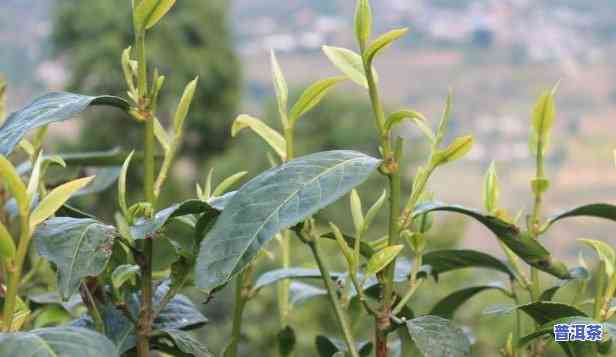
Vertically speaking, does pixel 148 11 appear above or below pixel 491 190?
above

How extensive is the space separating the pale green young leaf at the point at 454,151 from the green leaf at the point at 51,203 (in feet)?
0.46

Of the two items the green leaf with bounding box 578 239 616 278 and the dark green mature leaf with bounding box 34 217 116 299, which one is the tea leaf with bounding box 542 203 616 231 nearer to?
the green leaf with bounding box 578 239 616 278

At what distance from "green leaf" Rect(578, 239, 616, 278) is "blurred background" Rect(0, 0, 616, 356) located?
328 centimetres

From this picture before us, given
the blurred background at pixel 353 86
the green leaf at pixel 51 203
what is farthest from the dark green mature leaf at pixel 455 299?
the blurred background at pixel 353 86

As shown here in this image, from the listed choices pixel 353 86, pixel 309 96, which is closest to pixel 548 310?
pixel 309 96

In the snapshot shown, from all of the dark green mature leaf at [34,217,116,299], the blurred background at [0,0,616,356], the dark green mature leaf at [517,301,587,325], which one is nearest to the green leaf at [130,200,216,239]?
the dark green mature leaf at [34,217,116,299]

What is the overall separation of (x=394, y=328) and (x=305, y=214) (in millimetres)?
108

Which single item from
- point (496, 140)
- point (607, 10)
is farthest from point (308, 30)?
point (607, 10)

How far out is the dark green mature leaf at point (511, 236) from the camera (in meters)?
0.33

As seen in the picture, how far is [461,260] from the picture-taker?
0.42m

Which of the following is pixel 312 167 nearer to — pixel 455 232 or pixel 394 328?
Result: pixel 394 328

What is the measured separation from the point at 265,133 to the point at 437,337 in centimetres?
12

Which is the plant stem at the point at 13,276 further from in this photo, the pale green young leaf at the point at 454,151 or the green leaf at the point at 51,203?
the pale green young leaf at the point at 454,151

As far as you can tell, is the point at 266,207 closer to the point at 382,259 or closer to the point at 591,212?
the point at 382,259
